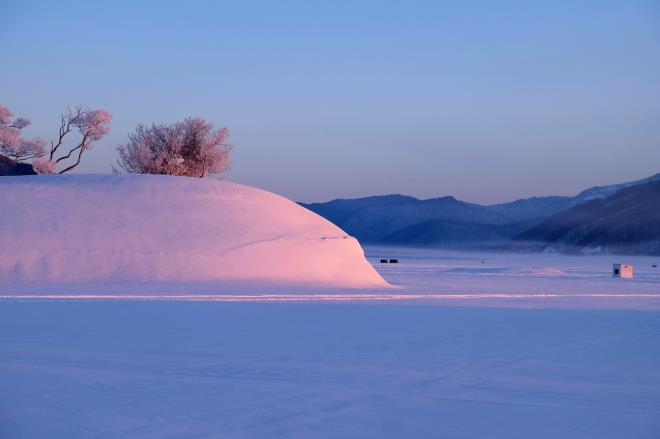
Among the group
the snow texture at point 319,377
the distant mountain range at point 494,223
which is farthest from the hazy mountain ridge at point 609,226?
the snow texture at point 319,377

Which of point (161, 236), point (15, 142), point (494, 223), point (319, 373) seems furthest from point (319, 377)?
point (494, 223)

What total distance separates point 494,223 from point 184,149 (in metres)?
137

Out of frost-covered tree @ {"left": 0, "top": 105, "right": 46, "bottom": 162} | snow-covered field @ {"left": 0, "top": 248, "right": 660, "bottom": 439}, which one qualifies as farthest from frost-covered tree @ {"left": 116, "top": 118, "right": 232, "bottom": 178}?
snow-covered field @ {"left": 0, "top": 248, "right": 660, "bottom": 439}

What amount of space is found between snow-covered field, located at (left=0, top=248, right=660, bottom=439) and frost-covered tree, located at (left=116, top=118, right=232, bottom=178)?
23394 millimetres

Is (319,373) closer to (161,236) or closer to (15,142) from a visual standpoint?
(161,236)

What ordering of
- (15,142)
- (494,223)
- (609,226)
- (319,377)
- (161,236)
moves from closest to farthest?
(319,377), (161,236), (15,142), (609,226), (494,223)

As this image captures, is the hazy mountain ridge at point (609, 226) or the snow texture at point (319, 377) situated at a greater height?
the hazy mountain ridge at point (609, 226)

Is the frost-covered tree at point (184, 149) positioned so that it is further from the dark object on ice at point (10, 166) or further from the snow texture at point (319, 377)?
the snow texture at point (319, 377)

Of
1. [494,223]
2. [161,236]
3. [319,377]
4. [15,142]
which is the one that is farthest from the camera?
[494,223]

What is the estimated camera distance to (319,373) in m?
8.50

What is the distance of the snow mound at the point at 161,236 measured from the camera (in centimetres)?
2144

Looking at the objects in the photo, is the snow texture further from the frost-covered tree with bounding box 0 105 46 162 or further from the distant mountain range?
the distant mountain range

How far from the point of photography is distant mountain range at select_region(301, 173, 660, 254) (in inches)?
4456

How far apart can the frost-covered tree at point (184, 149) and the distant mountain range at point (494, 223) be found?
260ft
